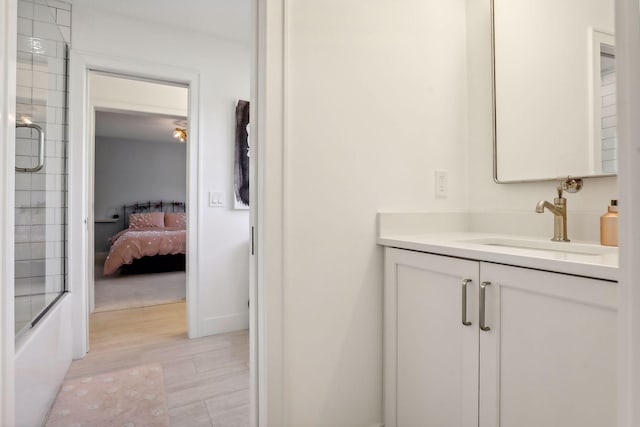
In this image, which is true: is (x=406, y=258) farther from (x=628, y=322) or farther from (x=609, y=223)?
(x=628, y=322)

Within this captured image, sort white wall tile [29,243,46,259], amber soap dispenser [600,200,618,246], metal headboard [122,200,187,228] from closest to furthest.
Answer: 1. amber soap dispenser [600,200,618,246]
2. white wall tile [29,243,46,259]
3. metal headboard [122,200,187,228]

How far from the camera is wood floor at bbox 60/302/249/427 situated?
167cm

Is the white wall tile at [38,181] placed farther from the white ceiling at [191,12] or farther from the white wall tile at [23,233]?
the white ceiling at [191,12]

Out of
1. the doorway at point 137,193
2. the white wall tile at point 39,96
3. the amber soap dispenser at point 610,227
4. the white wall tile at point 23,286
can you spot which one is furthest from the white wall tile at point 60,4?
the amber soap dispenser at point 610,227

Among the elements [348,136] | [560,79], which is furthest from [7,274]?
[560,79]

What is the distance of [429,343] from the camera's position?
1.16 meters

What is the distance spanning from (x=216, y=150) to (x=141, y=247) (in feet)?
9.62

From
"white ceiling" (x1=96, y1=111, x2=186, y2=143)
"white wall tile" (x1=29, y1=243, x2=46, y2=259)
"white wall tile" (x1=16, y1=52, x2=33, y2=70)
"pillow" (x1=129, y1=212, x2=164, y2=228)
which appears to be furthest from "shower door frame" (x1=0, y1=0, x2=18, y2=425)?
"pillow" (x1=129, y1=212, x2=164, y2=228)

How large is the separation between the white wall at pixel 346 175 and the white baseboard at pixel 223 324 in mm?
1642

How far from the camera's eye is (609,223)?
1.08 meters

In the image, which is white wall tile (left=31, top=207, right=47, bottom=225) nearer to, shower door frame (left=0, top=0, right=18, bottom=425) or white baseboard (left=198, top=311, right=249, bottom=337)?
shower door frame (left=0, top=0, right=18, bottom=425)

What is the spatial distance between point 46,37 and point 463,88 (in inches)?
90.7

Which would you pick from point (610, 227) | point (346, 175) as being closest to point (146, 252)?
point (346, 175)

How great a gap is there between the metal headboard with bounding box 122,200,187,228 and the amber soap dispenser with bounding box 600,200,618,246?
7.60 meters
